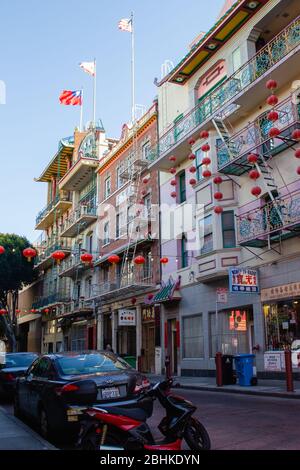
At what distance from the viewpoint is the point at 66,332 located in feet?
142

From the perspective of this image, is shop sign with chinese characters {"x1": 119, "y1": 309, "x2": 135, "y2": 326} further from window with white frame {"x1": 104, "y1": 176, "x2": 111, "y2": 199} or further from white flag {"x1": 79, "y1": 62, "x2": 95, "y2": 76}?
white flag {"x1": 79, "y1": 62, "x2": 95, "y2": 76}

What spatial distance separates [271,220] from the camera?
17938 mm

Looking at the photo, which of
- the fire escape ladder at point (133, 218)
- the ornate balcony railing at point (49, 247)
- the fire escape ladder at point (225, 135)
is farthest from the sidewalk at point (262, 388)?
the ornate balcony railing at point (49, 247)

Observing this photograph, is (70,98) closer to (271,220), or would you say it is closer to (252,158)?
(252,158)

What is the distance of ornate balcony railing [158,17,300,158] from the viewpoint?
17922 millimetres

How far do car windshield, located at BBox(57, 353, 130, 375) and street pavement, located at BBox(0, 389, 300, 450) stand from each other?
1.34m

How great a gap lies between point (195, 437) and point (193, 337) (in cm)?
1771

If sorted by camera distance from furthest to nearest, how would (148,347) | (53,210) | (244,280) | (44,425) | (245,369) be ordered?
(53,210) < (148,347) < (244,280) < (245,369) < (44,425)

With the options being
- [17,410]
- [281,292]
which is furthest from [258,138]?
[17,410]

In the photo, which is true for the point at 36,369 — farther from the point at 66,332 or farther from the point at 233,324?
the point at 66,332

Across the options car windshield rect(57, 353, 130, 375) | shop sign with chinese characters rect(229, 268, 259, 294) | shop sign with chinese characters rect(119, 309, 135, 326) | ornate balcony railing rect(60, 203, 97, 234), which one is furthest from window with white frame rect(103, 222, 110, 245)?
car windshield rect(57, 353, 130, 375)

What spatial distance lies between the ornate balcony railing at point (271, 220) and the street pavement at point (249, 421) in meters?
5.93

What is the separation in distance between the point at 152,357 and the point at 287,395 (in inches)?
583
